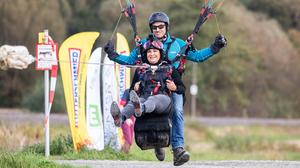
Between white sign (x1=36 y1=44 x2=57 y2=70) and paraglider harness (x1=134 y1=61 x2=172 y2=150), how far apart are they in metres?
4.49

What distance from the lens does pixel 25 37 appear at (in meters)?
52.2

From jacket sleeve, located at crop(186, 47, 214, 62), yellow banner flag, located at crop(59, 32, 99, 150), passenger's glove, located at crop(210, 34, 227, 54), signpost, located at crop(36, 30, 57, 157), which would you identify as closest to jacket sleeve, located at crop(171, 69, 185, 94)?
jacket sleeve, located at crop(186, 47, 214, 62)

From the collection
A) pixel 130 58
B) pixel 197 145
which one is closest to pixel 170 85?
pixel 130 58

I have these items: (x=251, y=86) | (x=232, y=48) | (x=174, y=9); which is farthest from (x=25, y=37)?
(x=251, y=86)

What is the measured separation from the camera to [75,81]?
1728cm

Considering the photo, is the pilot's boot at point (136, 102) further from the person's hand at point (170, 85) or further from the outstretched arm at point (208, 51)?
the outstretched arm at point (208, 51)

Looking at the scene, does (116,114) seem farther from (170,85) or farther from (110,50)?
(110,50)

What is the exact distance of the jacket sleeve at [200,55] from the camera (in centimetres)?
1216

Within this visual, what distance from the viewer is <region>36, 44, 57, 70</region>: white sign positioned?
16016mm

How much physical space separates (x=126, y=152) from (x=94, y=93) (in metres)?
1.45

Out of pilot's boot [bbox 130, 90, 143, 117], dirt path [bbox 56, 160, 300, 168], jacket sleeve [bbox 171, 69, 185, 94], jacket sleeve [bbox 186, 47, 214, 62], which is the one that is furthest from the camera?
dirt path [bbox 56, 160, 300, 168]

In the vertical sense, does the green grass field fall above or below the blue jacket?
below

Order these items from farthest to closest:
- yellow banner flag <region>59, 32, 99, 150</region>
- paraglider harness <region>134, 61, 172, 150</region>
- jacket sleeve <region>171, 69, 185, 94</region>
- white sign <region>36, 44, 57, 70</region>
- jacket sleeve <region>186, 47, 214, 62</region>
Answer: yellow banner flag <region>59, 32, 99, 150</region> < white sign <region>36, 44, 57, 70</region> < jacket sleeve <region>186, 47, 214, 62</region> < jacket sleeve <region>171, 69, 185, 94</region> < paraglider harness <region>134, 61, 172, 150</region>

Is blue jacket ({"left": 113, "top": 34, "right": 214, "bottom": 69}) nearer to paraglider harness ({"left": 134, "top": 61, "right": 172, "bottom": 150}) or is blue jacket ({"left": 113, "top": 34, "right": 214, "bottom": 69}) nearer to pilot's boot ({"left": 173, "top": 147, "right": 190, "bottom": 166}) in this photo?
paraglider harness ({"left": 134, "top": 61, "right": 172, "bottom": 150})
